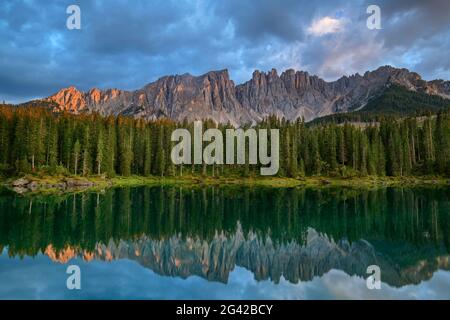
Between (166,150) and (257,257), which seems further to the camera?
(166,150)

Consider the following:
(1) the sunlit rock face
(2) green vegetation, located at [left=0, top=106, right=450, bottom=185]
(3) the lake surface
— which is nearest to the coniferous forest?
A: (2) green vegetation, located at [left=0, top=106, right=450, bottom=185]

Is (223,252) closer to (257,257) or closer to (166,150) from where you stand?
(257,257)

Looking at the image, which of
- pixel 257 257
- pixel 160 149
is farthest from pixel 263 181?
pixel 257 257

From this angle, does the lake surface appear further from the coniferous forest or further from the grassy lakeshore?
the coniferous forest

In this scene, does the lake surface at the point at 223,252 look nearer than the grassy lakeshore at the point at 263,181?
Yes

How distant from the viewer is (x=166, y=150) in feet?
352

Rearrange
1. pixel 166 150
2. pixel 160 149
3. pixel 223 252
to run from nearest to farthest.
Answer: pixel 223 252 < pixel 160 149 < pixel 166 150

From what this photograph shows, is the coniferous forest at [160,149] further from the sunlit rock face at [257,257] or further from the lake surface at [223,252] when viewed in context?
the sunlit rock face at [257,257]

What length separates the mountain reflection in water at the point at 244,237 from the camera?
21031 millimetres

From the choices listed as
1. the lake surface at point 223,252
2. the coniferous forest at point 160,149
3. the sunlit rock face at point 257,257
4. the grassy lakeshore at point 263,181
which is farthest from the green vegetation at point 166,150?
the sunlit rock face at point 257,257

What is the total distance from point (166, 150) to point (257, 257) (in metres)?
86.3

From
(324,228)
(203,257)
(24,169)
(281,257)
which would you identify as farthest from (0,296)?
(24,169)

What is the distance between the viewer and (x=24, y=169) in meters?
75.1

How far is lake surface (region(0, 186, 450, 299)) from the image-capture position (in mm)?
16734
